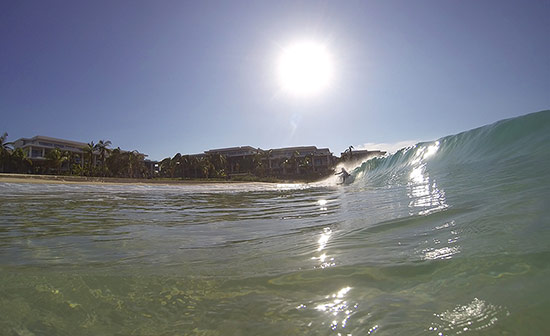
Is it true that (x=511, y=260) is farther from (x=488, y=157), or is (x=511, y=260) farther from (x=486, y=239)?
(x=488, y=157)

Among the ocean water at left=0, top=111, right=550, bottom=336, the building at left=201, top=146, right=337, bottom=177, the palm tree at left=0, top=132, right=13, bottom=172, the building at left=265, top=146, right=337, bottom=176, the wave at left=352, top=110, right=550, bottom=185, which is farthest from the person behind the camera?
the building at left=265, top=146, right=337, bottom=176

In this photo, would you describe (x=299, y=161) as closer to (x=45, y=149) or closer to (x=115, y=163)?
(x=115, y=163)

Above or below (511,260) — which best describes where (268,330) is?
below

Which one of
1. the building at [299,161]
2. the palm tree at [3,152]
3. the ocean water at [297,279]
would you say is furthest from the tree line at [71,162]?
the ocean water at [297,279]

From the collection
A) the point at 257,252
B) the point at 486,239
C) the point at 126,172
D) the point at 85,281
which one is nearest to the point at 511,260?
the point at 486,239

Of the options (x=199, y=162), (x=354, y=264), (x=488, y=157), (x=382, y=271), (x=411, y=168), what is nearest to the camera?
(x=382, y=271)

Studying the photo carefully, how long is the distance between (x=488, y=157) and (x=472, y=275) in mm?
9079

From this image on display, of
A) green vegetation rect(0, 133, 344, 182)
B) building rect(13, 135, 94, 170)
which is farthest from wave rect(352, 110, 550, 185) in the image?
building rect(13, 135, 94, 170)

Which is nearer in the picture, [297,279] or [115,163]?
[297,279]

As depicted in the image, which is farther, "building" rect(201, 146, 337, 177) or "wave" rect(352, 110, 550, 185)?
"building" rect(201, 146, 337, 177)

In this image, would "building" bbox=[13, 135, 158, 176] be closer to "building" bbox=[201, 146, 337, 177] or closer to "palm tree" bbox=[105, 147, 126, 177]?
"palm tree" bbox=[105, 147, 126, 177]

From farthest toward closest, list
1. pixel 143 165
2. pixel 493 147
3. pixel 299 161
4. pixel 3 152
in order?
pixel 299 161 → pixel 143 165 → pixel 3 152 → pixel 493 147

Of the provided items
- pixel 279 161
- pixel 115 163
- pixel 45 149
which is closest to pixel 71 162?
pixel 45 149

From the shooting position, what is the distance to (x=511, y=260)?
155 centimetres
